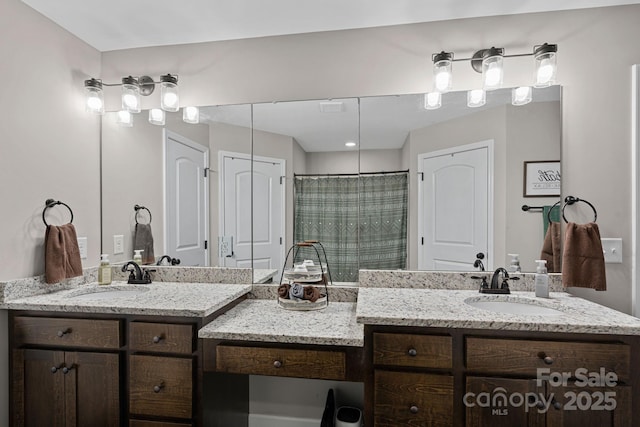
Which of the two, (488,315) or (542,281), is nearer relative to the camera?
(488,315)

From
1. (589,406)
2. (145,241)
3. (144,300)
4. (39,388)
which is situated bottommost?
(39,388)

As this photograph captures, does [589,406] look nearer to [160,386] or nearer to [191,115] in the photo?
[160,386]

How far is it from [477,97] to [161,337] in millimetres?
2038

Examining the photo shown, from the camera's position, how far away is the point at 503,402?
1303 mm

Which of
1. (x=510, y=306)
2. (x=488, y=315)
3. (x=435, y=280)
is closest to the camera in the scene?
(x=488, y=315)

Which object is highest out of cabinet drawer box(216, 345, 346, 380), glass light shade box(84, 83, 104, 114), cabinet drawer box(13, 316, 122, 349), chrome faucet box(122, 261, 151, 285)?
glass light shade box(84, 83, 104, 114)

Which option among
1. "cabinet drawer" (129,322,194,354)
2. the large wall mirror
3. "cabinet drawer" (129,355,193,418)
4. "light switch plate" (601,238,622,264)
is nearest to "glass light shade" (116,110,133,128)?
the large wall mirror

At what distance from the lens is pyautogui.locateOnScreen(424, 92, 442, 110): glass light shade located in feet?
6.15

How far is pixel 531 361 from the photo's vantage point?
1297mm

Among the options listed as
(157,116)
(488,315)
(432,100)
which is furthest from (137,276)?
(432,100)

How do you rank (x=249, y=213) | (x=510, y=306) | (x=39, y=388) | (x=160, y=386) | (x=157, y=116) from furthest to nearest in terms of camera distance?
(x=157, y=116), (x=249, y=213), (x=510, y=306), (x=39, y=388), (x=160, y=386)

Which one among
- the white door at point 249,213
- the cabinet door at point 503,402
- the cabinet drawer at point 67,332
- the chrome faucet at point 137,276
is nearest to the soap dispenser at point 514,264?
the cabinet door at point 503,402

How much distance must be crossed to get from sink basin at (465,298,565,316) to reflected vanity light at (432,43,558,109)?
3.52 feet

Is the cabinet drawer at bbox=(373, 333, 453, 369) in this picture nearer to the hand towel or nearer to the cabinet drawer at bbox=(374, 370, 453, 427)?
the cabinet drawer at bbox=(374, 370, 453, 427)
